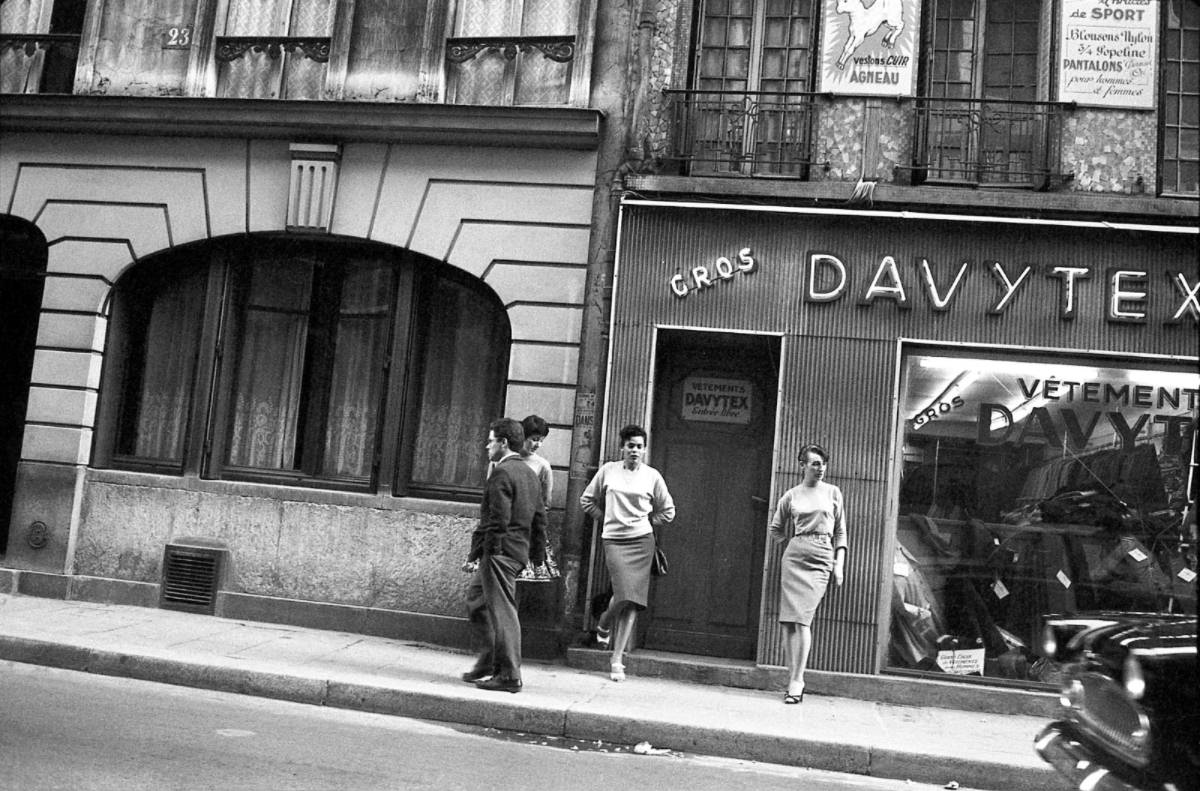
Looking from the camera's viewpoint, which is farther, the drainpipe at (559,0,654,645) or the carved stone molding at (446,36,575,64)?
the carved stone molding at (446,36,575,64)

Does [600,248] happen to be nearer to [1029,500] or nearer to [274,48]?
[274,48]

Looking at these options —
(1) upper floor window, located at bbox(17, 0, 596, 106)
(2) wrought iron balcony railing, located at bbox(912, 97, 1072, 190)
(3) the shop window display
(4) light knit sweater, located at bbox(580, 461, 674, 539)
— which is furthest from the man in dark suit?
(2) wrought iron balcony railing, located at bbox(912, 97, 1072, 190)

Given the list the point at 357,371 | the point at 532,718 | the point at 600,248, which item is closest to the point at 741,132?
the point at 600,248

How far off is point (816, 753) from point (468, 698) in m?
Result: 2.35

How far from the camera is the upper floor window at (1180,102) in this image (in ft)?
33.3

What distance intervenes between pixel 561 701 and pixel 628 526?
1.87 meters

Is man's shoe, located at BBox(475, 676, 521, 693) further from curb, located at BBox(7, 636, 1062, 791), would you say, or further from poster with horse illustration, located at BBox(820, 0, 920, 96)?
poster with horse illustration, located at BBox(820, 0, 920, 96)

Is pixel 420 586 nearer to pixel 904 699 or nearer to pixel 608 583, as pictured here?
pixel 608 583

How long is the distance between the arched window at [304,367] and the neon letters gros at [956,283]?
2283 mm

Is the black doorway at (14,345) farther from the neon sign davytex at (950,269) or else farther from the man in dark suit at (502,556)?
the neon sign davytex at (950,269)

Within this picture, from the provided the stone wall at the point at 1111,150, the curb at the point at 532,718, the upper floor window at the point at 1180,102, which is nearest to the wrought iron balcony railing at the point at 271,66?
the curb at the point at 532,718

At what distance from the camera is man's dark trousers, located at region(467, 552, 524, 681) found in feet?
27.4

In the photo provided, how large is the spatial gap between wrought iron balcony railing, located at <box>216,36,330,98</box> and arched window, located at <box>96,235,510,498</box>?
1.50 metres

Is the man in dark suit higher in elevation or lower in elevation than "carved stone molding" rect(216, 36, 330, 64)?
lower
